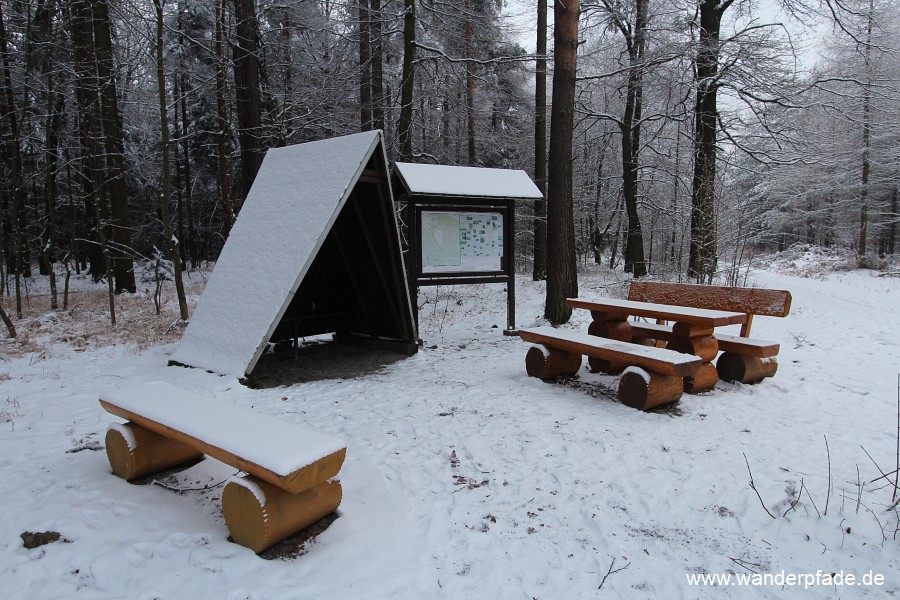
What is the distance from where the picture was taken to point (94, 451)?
407cm

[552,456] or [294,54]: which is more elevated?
[294,54]

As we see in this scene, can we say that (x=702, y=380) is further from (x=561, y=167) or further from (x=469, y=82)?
(x=469, y=82)

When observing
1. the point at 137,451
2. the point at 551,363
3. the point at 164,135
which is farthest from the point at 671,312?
the point at 164,135

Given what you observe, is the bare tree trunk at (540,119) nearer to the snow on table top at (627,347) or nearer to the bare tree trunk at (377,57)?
the bare tree trunk at (377,57)

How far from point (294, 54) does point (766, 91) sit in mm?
13030

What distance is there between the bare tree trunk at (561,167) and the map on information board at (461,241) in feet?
4.10

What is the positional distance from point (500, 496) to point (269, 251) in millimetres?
4215

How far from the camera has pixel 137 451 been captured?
3516 millimetres

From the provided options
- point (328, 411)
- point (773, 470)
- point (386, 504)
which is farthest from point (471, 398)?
point (773, 470)

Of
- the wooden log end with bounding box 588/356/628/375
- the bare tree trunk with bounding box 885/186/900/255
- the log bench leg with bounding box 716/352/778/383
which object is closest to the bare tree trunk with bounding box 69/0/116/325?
the wooden log end with bounding box 588/356/628/375

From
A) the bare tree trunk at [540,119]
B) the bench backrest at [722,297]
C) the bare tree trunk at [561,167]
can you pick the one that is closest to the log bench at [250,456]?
the bench backrest at [722,297]

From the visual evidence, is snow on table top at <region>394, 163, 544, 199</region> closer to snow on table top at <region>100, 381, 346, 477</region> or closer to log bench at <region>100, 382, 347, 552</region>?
snow on table top at <region>100, 381, 346, 477</region>

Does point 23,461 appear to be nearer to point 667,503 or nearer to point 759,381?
point 667,503

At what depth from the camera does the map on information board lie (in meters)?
8.41
